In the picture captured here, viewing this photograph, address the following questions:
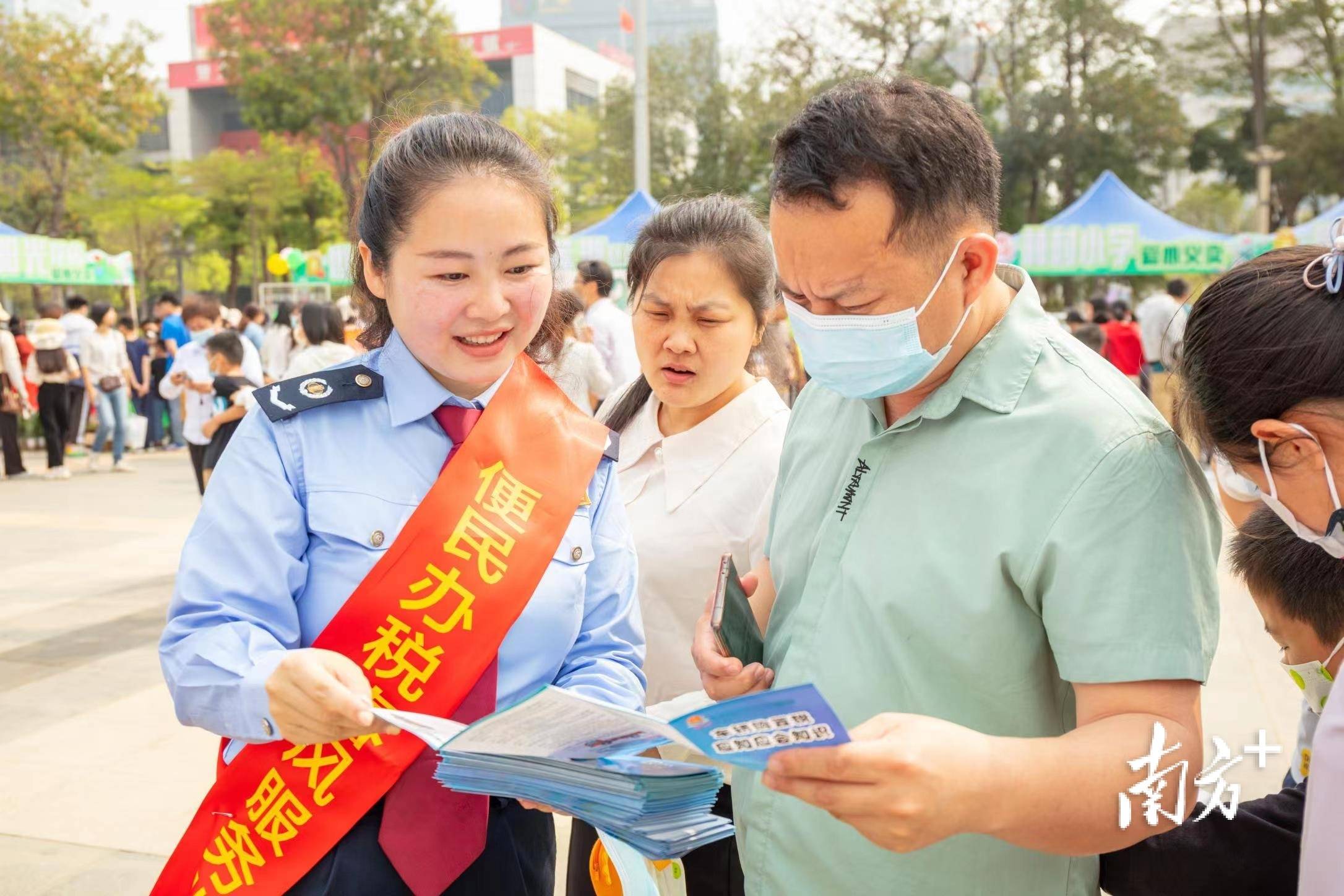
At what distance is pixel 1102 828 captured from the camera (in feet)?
3.75

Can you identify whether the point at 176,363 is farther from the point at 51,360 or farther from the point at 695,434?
the point at 695,434

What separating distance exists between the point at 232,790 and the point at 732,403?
1.19 m

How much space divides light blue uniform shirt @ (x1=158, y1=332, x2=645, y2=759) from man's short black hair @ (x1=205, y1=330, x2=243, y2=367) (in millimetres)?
5232

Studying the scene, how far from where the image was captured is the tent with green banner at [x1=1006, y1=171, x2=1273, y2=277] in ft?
44.5

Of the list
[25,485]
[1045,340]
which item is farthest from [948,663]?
[25,485]

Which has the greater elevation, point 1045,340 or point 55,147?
point 55,147

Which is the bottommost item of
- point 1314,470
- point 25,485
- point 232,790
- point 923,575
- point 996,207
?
point 25,485

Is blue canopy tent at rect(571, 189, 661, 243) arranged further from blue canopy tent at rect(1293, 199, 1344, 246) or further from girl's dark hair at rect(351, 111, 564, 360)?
girl's dark hair at rect(351, 111, 564, 360)

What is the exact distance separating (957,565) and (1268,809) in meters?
0.78

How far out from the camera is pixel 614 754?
1269 millimetres

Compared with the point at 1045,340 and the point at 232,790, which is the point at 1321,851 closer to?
the point at 1045,340

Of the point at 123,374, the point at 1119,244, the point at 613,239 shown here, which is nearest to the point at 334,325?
the point at 123,374

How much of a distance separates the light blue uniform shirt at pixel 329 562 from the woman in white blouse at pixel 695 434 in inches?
19.8

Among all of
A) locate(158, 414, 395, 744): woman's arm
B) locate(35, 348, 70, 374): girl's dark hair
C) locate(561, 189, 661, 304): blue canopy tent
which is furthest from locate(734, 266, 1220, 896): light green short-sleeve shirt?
locate(561, 189, 661, 304): blue canopy tent
